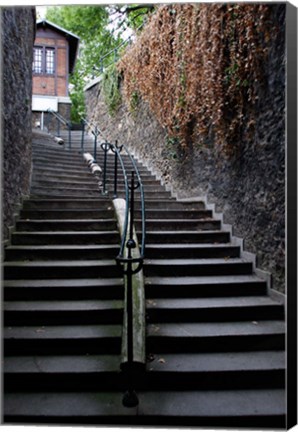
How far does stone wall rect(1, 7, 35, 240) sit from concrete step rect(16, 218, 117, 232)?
20 centimetres

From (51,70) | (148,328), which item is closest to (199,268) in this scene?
(148,328)

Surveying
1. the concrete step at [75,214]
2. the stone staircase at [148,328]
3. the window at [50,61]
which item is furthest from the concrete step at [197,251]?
the window at [50,61]

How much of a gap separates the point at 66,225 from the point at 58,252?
62cm

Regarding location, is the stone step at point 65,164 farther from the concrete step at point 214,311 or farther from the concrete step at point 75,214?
the concrete step at point 214,311

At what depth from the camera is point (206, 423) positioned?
2.25 meters

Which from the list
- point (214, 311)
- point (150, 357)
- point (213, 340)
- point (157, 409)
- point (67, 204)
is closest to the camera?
point (157, 409)

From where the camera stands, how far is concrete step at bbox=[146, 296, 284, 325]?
3.18 metres

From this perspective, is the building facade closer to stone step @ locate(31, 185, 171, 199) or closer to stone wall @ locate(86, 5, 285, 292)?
stone step @ locate(31, 185, 171, 199)

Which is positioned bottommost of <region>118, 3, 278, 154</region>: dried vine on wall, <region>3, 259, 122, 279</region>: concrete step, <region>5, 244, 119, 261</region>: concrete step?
<region>3, 259, 122, 279</region>: concrete step

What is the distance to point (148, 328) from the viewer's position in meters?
3.04

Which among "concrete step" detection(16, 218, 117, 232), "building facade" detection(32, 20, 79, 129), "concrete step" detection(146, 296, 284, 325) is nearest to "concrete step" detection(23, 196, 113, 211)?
"concrete step" detection(16, 218, 117, 232)

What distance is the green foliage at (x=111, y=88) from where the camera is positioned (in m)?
9.87

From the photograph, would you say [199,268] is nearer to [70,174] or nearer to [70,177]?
[70,177]

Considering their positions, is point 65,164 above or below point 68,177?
above
